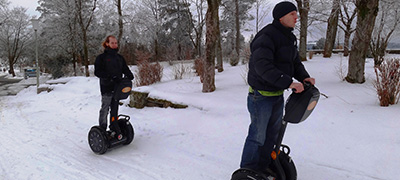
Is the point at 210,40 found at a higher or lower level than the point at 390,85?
higher

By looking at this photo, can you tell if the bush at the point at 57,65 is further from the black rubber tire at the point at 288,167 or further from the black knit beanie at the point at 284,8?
the black knit beanie at the point at 284,8

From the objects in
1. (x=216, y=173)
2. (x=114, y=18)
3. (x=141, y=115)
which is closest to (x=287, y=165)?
(x=216, y=173)

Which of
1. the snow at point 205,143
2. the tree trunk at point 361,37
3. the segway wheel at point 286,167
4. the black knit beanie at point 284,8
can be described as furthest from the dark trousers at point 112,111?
the tree trunk at point 361,37

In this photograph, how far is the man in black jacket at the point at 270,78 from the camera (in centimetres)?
206

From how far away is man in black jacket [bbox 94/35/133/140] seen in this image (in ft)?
13.4

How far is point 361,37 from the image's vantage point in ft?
20.7

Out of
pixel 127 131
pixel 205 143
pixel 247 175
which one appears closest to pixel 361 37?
pixel 205 143

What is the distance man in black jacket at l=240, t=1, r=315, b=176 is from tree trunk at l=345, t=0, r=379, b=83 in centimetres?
501

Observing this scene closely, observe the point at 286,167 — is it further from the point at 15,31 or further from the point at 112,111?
the point at 15,31

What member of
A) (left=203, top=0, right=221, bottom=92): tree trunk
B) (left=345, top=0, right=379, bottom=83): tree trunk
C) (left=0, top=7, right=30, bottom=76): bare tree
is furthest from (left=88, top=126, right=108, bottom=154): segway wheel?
(left=0, top=7, right=30, bottom=76): bare tree

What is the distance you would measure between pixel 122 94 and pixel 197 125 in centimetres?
165

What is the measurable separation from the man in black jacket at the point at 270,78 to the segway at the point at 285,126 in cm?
7

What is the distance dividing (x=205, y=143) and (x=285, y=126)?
2.16m

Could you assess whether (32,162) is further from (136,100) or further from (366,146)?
(366,146)
